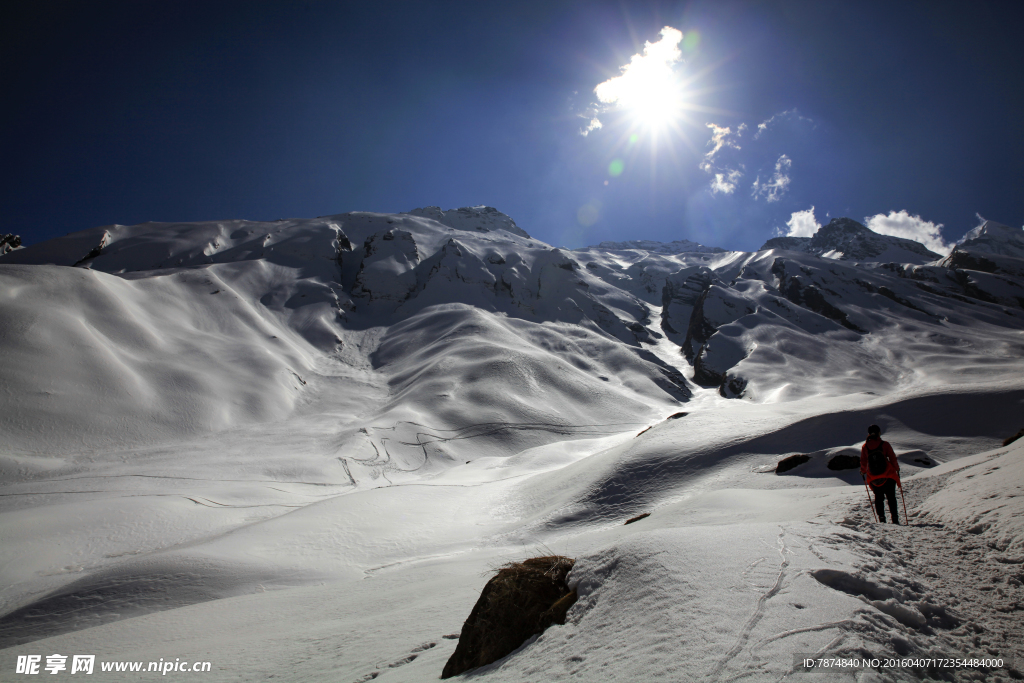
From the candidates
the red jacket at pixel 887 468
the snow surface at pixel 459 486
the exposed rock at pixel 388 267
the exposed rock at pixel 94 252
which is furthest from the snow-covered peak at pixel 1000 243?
the exposed rock at pixel 94 252

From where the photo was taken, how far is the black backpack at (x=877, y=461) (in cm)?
648

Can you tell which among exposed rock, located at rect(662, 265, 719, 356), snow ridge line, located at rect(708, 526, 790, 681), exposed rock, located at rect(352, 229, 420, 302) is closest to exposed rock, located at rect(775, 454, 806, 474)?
snow ridge line, located at rect(708, 526, 790, 681)

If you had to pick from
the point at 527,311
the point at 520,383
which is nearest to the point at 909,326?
the point at 527,311

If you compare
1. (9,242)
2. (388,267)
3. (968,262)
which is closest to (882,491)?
(388,267)

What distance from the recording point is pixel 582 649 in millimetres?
3512

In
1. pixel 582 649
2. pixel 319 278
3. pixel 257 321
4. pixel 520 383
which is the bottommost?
pixel 582 649

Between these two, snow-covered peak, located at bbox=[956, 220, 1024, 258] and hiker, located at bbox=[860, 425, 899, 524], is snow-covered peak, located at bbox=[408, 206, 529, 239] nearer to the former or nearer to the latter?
hiker, located at bbox=[860, 425, 899, 524]

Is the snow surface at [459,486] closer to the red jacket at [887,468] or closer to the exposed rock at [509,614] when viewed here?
the exposed rock at [509,614]

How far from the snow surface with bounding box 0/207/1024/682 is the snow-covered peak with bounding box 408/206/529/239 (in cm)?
10698

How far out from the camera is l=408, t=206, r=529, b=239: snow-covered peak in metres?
185

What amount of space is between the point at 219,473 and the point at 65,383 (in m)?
21.1

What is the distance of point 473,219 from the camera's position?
19038cm

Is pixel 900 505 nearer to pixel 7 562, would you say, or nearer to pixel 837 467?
pixel 837 467

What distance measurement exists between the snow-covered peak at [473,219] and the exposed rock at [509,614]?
597 feet
